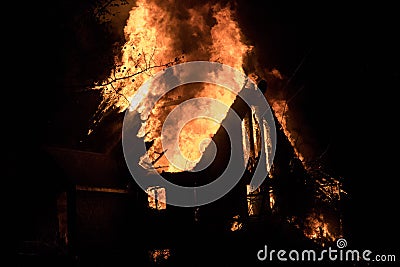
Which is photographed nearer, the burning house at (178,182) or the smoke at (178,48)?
the burning house at (178,182)

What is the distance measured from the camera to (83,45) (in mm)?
15695

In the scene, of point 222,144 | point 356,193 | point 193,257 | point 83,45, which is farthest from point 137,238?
point 356,193

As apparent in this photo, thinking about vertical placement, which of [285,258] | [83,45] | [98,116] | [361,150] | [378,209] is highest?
[83,45]

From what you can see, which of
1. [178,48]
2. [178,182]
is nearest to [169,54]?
[178,48]

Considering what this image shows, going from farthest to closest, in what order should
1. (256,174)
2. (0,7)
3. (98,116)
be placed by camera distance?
1. (98,116)
2. (256,174)
3. (0,7)

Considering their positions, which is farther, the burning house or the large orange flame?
the large orange flame

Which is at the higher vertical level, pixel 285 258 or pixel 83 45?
pixel 83 45

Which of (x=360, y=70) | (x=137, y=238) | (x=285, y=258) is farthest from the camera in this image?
(x=137, y=238)

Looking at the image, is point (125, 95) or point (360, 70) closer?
point (360, 70)

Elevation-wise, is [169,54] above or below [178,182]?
above

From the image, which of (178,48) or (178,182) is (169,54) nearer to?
(178,48)

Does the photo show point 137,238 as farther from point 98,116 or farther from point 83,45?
point 83,45

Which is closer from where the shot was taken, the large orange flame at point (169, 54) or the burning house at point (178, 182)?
the burning house at point (178, 182)

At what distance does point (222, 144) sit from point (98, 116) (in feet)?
20.4
